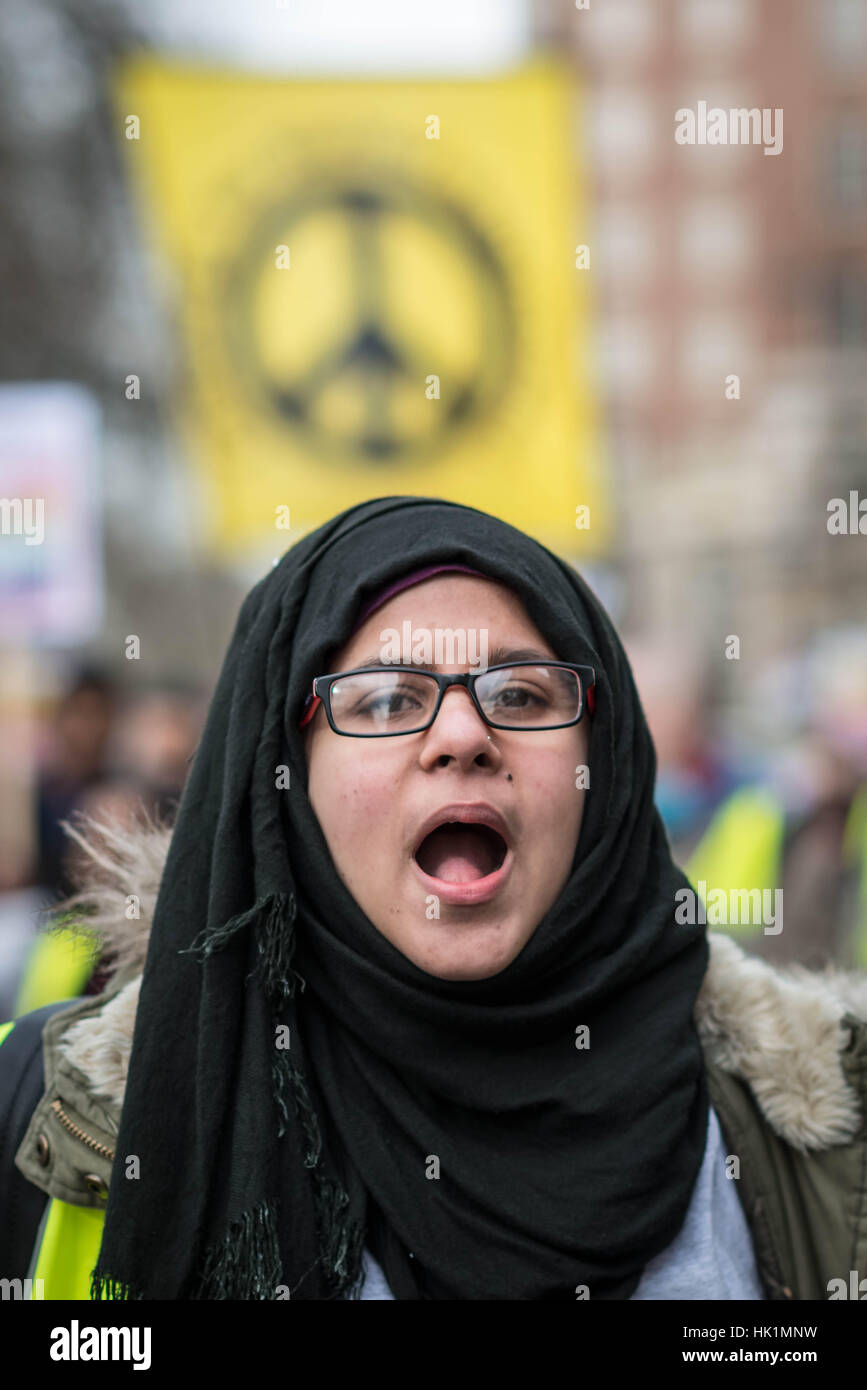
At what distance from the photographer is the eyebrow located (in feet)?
5.88

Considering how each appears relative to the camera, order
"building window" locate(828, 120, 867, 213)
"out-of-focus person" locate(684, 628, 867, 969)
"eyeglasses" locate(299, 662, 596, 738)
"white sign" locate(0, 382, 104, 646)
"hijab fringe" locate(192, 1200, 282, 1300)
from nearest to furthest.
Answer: "hijab fringe" locate(192, 1200, 282, 1300), "eyeglasses" locate(299, 662, 596, 738), "out-of-focus person" locate(684, 628, 867, 969), "white sign" locate(0, 382, 104, 646), "building window" locate(828, 120, 867, 213)

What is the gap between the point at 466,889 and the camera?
5.66 ft

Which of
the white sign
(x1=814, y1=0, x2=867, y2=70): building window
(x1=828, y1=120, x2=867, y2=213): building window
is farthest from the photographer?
(x1=814, y1=0, x2=867, y2=70): building window

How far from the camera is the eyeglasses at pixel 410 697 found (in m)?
1.77

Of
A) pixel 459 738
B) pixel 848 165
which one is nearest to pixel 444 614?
pixel 459 738

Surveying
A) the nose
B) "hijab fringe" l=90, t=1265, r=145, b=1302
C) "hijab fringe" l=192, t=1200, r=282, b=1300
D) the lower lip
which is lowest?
"hijab fringe" l=90, t=1265, r=145, b=1302

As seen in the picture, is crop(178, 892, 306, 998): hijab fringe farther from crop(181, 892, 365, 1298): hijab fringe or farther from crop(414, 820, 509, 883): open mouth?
crop(414, 820, 509, 883): open mouth

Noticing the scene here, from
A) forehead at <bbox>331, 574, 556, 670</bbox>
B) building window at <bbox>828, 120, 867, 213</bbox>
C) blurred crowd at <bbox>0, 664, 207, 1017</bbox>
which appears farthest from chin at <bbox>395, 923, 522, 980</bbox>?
building window at <bbox>828, 120, 867, 213</bbox>

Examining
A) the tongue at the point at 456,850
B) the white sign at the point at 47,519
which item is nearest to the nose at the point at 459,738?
the tongue at the point at 456,850

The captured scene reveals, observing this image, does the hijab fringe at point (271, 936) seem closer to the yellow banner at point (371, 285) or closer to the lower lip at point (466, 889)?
the lower lip at point (466, 889)

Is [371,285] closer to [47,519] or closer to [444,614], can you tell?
[47,519]

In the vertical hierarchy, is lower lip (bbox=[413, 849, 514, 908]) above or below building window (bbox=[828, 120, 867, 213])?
below

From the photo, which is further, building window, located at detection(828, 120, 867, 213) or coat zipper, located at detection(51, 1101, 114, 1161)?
building window, located at detection(828, 120, 867, 213)

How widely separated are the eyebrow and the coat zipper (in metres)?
0.72
